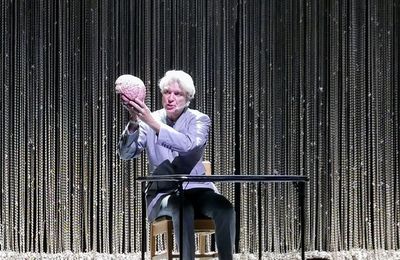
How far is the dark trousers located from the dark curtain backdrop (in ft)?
5.00

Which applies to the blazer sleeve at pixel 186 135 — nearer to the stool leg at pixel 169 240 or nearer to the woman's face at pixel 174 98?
the woman's face at pixel 174 98

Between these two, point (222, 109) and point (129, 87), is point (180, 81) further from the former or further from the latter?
point (222, 109)

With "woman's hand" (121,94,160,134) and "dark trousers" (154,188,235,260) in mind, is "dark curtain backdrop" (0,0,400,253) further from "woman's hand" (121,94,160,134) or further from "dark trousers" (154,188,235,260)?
"woman's hand" (121,94,160,134)

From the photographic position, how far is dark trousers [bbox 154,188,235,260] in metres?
3.73

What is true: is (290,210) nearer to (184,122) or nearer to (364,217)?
(364,217)

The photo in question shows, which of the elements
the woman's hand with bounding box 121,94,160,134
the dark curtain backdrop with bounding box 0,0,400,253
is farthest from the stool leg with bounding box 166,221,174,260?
the dark curtain backdrop with bounding box 0,0,400,253

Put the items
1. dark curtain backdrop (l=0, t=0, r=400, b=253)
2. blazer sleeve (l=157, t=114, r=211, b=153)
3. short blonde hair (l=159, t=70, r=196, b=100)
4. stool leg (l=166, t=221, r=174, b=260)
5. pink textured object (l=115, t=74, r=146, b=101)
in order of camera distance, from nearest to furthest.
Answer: pink textured object (l=115, t=74, r=146, b=101)
blazer sleeve (l=157, t=114, r=211, b=153)
stool leg (l=166, t=221, r=174, b=260)
short blonde hair (l=159, t=70, r=196, b=100)
dark curtain backdrop (l=0, t=0, r=400, b=253)

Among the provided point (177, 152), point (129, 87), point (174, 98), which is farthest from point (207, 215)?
point (129, 87)

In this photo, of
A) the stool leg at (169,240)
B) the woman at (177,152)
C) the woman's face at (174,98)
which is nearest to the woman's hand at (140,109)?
the woman at (177,152)

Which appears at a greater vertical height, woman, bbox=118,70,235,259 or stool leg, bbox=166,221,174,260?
woman, bbox=118,70,235,259

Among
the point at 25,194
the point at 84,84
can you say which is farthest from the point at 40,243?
the point at 84,84

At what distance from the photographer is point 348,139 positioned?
5.58 m

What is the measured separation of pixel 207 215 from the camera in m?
3.89

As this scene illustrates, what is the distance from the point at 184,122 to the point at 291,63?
169 centimetres
